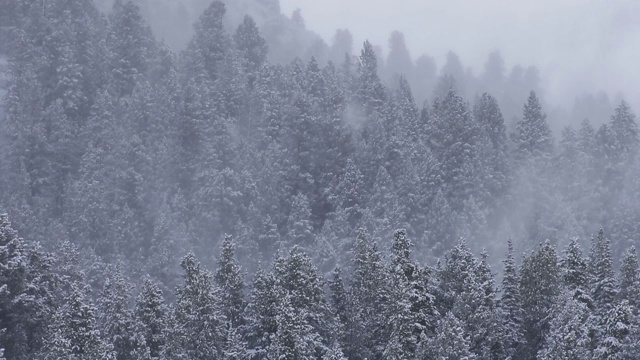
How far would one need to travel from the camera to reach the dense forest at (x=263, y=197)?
50.8 m

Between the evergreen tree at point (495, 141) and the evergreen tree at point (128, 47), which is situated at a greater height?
the evergreen tree at point (128, 47)

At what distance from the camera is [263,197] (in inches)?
3583

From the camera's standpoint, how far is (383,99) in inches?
4215

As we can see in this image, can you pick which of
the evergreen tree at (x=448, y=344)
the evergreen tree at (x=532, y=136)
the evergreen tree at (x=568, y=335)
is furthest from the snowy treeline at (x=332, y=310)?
the evergreen tree at (x=532, y=136)

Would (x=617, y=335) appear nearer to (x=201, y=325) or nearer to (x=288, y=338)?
(x=288, y=338)

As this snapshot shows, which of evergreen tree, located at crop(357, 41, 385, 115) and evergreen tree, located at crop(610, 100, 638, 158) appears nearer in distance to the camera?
evergreen tree, located at crop(610, 100, 638, 158)

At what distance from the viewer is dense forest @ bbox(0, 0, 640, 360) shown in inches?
2002

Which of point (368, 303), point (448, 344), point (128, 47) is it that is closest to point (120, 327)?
point (368, 303)

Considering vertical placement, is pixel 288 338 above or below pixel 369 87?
below

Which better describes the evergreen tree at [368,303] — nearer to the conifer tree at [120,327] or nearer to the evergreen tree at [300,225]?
the conifer tree at [120,327]

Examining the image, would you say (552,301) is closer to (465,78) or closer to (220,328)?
(220,328)

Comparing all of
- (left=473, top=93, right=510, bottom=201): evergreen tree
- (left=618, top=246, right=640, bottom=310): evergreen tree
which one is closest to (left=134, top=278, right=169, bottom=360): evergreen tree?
(left=618, top=246, right=640, bottom=310): evergreen tree

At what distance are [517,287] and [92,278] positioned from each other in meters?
44.1

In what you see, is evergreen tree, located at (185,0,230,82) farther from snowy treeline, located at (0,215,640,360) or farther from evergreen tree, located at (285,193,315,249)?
snowy treeline, located at (0,215,640,360)
